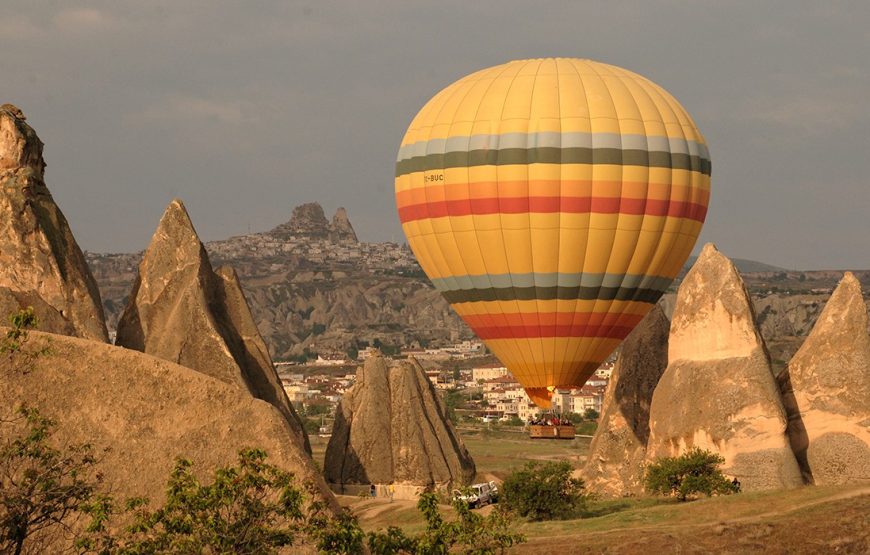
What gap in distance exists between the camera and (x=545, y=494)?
152ft

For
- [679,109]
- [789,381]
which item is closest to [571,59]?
[679,109]

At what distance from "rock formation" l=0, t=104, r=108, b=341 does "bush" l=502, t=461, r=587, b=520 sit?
13269 millimetres

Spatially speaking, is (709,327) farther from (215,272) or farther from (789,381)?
(215,272)

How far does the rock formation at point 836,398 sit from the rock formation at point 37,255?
20709 mm

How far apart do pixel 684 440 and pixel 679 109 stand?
11.9 meters

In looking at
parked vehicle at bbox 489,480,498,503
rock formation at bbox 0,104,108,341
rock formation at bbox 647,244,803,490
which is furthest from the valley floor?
rock formation at bbox 0,104,108,341

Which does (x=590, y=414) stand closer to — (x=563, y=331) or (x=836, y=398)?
(x=563, y=331)

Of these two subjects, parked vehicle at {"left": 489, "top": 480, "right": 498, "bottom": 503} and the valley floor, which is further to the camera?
parked vehicle at {"left": 489, "top": 480, "right": 498, "bottom": 503}

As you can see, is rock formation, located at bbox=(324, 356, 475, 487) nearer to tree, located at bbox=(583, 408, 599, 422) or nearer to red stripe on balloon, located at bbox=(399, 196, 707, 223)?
red stripe on balloon, located at bbox=(399, 196, 707, 223)

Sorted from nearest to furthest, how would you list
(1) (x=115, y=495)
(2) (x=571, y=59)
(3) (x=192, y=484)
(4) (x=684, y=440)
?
(3) (x=192, y=484) → (1) (x=115, y=495) → (4) (x=684, y=440) → (2) (x=571, y=59)

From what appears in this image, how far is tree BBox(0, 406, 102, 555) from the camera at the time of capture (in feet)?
66.3

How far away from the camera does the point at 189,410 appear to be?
25.0 metres

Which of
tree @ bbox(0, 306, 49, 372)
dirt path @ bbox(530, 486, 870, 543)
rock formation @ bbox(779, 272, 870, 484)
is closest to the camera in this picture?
tree @ bbox(0, 306, 49, 372)

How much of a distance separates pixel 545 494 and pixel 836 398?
8.88 m
